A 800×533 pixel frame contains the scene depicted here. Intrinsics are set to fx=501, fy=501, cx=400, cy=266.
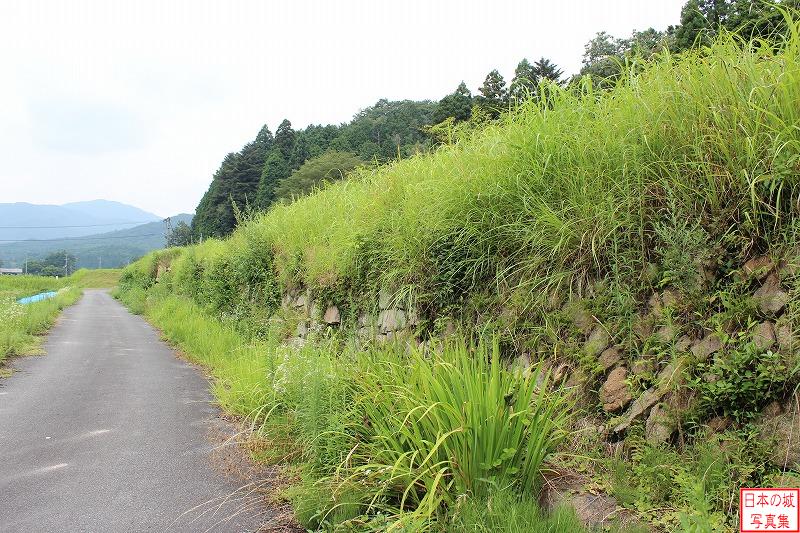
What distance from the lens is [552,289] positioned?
367 cm

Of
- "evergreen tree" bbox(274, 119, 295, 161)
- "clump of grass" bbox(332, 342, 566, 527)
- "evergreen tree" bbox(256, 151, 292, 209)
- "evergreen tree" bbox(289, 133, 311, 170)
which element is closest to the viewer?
"clump of grass" bbox(332, 342, 566, 527)

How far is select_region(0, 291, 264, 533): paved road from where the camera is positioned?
3309 mm

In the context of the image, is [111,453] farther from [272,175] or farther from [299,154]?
[299,154]

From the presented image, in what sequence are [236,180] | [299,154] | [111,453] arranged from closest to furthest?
[111,453] < [299,154] < [236,180]

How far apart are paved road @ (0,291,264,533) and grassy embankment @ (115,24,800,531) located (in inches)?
25.5

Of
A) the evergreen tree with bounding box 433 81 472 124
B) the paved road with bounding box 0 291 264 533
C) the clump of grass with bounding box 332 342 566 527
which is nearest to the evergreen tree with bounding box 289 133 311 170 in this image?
the evergreen tree with bounding box 433 81 472 124

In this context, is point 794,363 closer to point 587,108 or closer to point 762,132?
point 762,132

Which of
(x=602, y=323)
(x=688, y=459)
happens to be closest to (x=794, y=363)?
(x=688, y=459)

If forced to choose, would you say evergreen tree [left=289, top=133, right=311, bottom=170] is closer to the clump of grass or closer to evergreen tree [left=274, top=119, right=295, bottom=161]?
evergreen tree [left=274, top=119, right=295, bottom=161]

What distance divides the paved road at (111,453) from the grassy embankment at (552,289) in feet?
2.12

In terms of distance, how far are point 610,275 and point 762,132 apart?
1.16 metres

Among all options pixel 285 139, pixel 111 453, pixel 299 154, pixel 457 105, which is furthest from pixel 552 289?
pixel 285 139

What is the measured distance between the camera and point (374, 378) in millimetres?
3857

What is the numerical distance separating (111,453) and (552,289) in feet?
13.4
